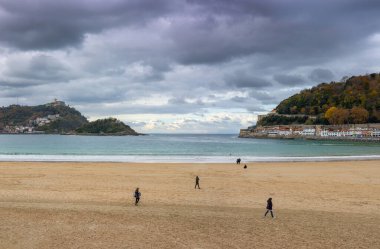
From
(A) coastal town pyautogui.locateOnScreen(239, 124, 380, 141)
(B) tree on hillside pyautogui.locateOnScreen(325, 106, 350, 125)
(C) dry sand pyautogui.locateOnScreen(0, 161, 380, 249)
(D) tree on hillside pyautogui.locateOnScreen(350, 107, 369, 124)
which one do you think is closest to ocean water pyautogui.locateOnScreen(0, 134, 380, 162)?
(C) dry sand pyautogui.locateOnScreen(0, 161, 380, 249)

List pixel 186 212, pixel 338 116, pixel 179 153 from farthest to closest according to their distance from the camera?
pixel 338 116 < pixel 179 153 < pixel 186 212

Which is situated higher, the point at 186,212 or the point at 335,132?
the point at 335,132

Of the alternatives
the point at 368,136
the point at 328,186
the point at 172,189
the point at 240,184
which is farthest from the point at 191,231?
the point at 368,136

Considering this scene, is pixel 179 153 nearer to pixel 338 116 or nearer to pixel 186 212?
pixel 186 212

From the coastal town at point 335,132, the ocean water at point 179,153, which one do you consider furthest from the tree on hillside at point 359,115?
the ocean water at point 179,153

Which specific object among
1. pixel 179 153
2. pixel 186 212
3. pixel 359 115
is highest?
pixel 359 115

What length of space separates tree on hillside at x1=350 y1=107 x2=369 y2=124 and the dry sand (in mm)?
165194

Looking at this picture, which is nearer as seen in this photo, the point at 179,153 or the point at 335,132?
the point at 179,153

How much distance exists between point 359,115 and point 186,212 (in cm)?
18352

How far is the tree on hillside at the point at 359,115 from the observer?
592 ft

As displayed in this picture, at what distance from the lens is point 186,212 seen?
18141 millimetres

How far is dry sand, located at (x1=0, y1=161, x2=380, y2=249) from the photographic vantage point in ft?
45.5

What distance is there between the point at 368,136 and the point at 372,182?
148367mm

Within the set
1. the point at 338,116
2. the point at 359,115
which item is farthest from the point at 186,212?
the point at 359,115
